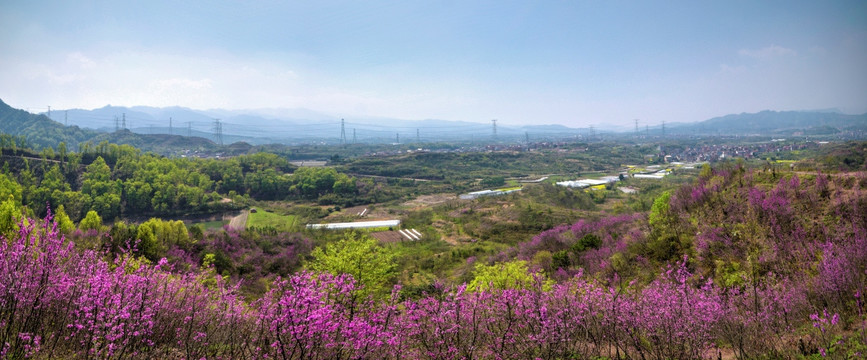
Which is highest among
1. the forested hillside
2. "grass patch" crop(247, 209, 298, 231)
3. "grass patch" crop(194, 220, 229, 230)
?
the forested hillside

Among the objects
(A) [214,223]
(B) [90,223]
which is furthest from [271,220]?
(B) [90,223]

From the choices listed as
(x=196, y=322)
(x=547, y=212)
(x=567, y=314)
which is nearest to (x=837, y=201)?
(x=567, y=314)

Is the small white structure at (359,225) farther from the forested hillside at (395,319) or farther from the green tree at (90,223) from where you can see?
the forested hillside at (395,319)

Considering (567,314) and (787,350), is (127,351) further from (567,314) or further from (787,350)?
(787,350)

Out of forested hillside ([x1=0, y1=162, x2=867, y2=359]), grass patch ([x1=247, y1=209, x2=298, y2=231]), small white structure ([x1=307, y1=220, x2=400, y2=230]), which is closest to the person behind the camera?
forested hillside ([x1=0, y1=162, x2=867, y2=359])

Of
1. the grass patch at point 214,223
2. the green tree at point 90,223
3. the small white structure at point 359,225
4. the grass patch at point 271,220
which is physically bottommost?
the grass patch at point 214,223

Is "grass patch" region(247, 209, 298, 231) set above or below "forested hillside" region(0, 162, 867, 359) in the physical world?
below

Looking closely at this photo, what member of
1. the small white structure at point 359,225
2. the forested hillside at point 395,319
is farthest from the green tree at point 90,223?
the forested hillside at point 395,319

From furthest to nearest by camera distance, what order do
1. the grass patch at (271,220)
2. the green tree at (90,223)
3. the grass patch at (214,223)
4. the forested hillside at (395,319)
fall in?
the grass patch at (214,223) < the grass patch at (271,220) < the green tree at (90,223) < the forested hillside at (395,319)

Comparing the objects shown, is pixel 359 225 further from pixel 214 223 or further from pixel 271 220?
pixel 214 223

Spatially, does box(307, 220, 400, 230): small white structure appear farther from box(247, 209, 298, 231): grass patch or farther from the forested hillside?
the forested hillside

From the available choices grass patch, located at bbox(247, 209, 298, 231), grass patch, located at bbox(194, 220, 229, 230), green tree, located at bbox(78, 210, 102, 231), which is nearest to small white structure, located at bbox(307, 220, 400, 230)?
grass patch, located at bbox(247, 209, 298, 231)
